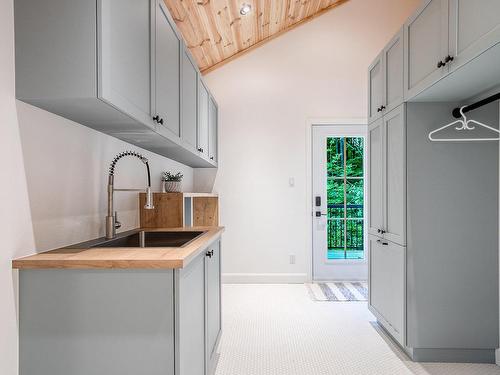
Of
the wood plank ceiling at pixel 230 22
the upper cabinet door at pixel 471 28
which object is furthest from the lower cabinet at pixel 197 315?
the wood plank ceiling at pixel 230 22

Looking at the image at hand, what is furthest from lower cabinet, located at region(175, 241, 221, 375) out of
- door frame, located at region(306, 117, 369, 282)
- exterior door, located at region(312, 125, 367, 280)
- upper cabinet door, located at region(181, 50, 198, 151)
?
exterior door, located at region(312, 125, 367, 280)

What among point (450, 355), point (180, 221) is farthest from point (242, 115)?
point (450, 355)

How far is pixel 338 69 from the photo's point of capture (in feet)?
14.1

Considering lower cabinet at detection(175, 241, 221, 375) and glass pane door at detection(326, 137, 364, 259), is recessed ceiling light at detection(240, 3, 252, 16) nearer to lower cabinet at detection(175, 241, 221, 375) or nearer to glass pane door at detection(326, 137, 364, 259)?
glass pane door at detection(326, 137, 364, 259)

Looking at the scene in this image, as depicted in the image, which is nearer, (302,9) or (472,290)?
(472,290)

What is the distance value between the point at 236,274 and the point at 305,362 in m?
2.11

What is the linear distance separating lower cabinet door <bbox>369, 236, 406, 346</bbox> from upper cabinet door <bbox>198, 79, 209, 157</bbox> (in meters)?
1.75

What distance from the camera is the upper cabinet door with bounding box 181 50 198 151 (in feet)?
7.80

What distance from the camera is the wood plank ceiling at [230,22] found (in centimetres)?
305

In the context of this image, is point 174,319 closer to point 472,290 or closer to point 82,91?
point 82,91

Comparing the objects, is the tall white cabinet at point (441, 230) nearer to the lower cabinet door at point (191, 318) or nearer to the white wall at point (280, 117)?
the lower cabinet door at point (191, 318)

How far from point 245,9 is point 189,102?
143 centimetres

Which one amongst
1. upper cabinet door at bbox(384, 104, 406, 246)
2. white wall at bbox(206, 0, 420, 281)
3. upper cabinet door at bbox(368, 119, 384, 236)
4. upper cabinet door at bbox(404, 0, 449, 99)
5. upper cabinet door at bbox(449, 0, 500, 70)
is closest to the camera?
upper cabinet door at bbox(449, 0, 500, 70)

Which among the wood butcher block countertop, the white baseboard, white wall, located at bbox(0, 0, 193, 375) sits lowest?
the white baseboard
